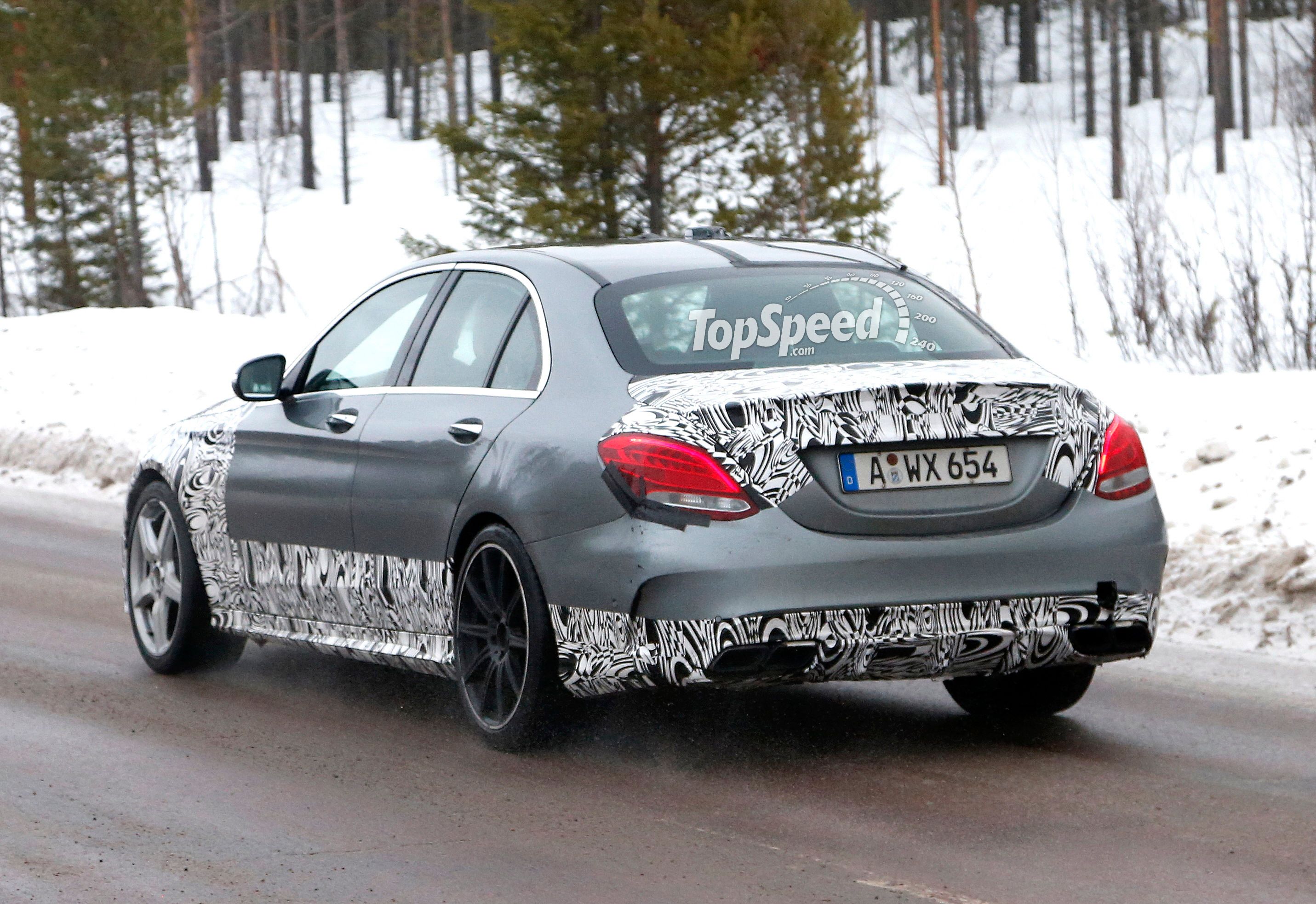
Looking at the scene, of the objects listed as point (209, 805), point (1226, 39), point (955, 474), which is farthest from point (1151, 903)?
point (1226, 39)

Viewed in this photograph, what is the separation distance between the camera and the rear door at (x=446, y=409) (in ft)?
19.8

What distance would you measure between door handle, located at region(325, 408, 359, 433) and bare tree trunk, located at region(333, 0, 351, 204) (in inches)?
2108

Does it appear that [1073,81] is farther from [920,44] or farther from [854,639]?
[854,639]

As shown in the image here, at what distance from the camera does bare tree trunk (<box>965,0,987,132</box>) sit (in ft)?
207

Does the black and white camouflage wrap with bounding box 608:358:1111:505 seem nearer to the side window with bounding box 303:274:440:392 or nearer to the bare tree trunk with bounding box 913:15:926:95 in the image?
the side window with bounding box 303:274:440:392

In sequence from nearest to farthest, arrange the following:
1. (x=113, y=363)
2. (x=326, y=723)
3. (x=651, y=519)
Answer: (x=651, y=519) → (x=326, y=723) → (x=113, y=363)

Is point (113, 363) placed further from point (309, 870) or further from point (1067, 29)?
point (1067, 29)

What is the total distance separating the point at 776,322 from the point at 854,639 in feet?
3.79

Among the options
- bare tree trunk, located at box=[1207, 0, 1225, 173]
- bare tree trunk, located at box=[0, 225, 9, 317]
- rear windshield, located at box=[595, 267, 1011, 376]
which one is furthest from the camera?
bare tree trunk, located at box=[1207, 0, 1225, 173]

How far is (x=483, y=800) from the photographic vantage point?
5355 millimetres

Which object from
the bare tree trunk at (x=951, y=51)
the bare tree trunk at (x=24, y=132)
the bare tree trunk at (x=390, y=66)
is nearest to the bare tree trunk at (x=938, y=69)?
the bare tree trunk at (x=951, y=51)

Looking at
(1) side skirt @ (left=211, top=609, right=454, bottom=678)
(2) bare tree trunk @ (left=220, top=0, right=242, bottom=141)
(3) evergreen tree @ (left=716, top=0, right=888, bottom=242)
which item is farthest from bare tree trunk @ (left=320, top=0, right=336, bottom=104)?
(1) side skirt @ (left=211, top=609, right=454, bottom=678)

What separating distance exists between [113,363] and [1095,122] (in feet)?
167

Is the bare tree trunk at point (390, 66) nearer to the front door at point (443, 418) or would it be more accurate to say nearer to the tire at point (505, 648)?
the front door at point (443, 418)
